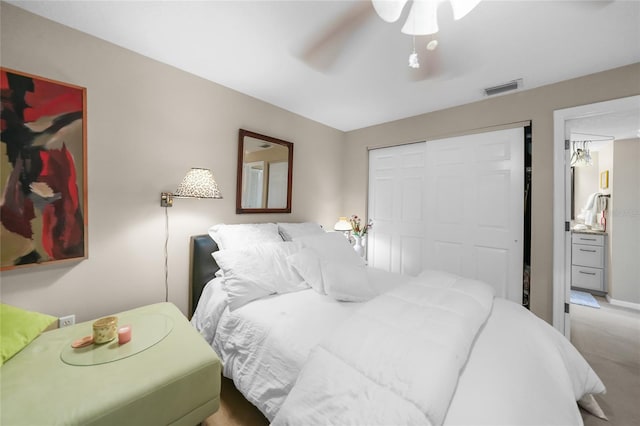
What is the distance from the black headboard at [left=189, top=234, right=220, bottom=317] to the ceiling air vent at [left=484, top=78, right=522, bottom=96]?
122 inches

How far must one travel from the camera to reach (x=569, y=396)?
1.06 m

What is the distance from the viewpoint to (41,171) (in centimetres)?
152

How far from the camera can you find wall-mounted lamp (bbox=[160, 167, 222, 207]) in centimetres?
197

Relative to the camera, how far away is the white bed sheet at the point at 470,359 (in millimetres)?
898

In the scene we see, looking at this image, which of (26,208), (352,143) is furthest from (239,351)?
(352,143)

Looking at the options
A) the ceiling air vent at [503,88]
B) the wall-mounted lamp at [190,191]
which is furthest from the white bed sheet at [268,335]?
the ceiling air vent at [503,88]

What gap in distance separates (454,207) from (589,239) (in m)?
2.74

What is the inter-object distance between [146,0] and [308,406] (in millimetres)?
2270

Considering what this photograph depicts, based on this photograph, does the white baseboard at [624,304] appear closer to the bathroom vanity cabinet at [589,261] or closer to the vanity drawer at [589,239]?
the bathroom vanity cabinet at [589,261]

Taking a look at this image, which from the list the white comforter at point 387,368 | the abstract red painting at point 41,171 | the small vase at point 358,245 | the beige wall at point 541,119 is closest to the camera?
the white comforter at point 387,368

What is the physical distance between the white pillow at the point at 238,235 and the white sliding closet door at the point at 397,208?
1.77m

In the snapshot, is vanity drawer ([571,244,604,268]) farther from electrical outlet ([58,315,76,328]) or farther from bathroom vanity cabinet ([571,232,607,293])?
electrical outlet ([58,315,76,328])

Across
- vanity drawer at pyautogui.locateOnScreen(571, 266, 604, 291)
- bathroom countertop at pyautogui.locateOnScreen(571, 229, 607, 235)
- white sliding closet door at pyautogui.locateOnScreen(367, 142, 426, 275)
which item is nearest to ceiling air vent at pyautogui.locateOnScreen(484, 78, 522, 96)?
white sliding closet door at pyautogui.locateOnScreen(367, 142, 426, 275)

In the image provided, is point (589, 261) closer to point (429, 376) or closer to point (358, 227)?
point (358, 227)
